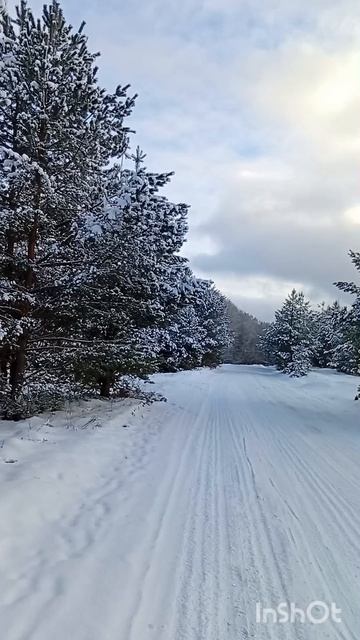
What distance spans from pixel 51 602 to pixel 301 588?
1.83 metres

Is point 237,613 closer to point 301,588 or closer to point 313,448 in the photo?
point 301,588

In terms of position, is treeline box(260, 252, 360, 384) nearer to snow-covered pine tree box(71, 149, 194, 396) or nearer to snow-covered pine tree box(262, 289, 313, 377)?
snow-covered pine tree box(262, 289, 313, 377)

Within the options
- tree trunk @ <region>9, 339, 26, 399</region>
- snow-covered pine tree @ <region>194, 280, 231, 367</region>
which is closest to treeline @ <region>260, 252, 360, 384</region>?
snow-covered pine tree @ <region>194, 280, 231, 367</region>

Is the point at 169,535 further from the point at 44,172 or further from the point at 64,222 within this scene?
the point at 64,222

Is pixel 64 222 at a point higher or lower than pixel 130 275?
higher

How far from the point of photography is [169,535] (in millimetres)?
4109

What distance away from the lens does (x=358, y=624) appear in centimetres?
283

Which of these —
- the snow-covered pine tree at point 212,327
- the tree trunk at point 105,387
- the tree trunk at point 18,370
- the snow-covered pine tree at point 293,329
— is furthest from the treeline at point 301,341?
the tree trunk at point 18,370

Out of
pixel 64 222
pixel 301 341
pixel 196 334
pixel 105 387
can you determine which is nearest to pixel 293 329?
pixel 301 341

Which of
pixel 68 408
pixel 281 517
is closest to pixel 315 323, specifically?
pixel 68 408

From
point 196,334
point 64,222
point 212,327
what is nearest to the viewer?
point 64,222

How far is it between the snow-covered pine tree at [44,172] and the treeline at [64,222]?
0.02m

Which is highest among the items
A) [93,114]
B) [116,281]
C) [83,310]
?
[93,114]

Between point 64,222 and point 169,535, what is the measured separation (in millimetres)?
6930
